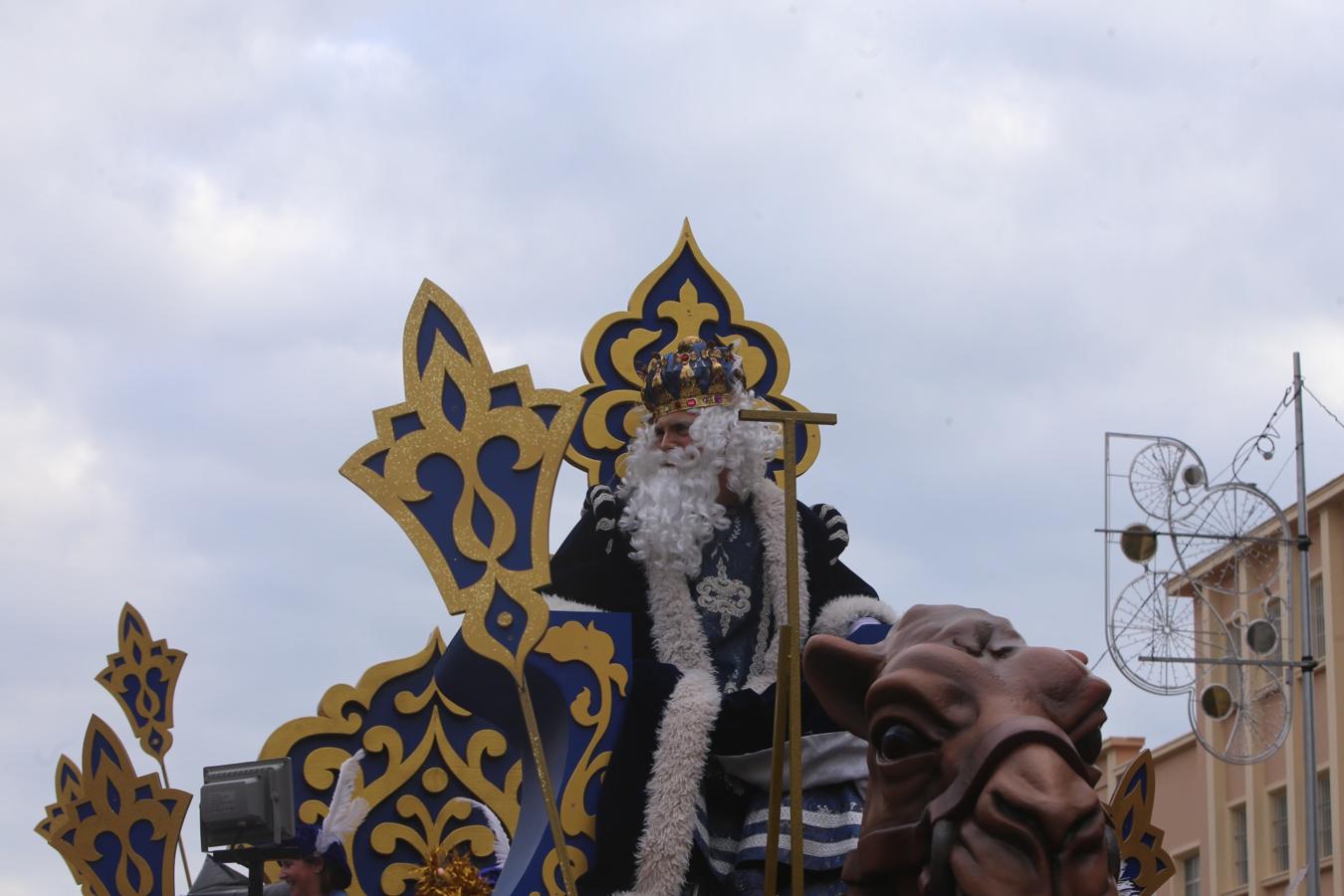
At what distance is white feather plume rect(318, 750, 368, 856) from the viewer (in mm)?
7539

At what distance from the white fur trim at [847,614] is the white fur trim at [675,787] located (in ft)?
1.73

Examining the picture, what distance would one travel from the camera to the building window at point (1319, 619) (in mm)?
22875

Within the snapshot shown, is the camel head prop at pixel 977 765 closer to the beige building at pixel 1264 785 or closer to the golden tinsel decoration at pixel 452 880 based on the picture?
the golden tinsel decoration at pixel 452 880

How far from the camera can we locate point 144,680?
32.1 feet

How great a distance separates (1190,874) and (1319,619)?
4461 millimetres

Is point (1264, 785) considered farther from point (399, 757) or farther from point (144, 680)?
point (399, 757)

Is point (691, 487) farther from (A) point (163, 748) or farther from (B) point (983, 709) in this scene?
(A) point (163, 748)

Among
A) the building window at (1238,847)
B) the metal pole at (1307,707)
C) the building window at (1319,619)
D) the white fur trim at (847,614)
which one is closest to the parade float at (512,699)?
the white fur trim at (847,614)

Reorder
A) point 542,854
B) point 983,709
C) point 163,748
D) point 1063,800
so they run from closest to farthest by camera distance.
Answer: point 1063,800 < point 983,709 < point 542,854 < point 163,748

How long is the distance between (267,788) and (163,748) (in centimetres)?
333

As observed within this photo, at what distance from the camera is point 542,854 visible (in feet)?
19.6

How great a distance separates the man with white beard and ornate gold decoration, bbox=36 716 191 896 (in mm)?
2814

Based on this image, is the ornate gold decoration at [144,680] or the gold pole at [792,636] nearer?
the gold pole at [792,636]

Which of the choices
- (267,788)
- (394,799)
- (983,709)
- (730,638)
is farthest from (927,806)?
(394,799)
